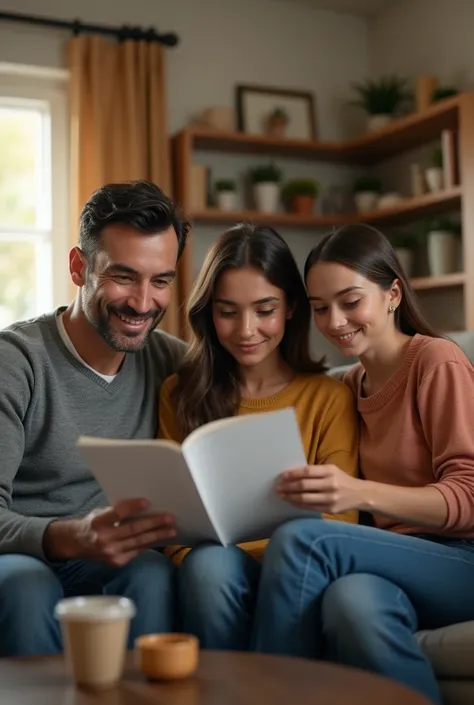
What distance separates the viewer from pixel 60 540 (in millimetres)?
1665

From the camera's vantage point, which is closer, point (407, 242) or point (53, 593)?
point (53, 593)

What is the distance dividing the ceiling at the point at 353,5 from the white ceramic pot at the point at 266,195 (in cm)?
95

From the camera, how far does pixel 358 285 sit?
1916mm

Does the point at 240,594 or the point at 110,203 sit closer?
the point at 240,594

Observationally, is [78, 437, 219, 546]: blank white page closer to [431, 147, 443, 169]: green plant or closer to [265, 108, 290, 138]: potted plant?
[431, 147, 443, 169]: green plant

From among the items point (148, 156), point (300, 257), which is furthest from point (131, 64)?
point (300, 257)

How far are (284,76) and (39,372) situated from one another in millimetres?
3014

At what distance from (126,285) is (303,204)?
8.33 ft

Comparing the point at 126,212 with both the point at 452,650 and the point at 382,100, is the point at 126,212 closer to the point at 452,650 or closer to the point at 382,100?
the point at 452,650

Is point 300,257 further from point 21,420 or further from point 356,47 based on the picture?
point 21,420

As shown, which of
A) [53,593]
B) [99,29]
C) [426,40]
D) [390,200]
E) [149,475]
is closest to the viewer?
[149,475]

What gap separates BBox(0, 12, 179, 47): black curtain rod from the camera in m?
3.91

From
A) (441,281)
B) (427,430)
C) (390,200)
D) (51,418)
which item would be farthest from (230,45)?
(427,430)

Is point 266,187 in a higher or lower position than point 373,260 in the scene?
higher
